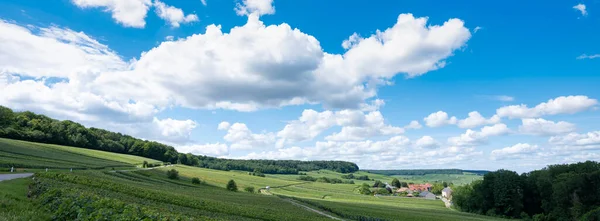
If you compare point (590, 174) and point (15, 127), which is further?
point (15, 127)

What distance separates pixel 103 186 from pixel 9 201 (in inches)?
804

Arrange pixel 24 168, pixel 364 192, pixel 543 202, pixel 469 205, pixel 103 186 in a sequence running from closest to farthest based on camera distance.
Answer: pixel 103 186 < pixel 24 168 < pixel 543 202 < pixel 469 205 < pixel 364 192

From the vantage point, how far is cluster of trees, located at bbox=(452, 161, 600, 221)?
79.7m

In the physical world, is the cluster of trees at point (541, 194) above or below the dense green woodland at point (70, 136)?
below

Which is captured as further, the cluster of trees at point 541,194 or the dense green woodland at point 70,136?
the dense green woodland at point 70,136

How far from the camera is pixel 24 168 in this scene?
5478 cm

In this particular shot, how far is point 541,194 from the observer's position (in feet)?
296

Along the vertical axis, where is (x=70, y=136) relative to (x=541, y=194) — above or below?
above

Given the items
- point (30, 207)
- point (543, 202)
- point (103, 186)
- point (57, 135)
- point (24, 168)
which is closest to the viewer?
point (30, 207)

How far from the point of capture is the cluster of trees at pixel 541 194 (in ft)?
261

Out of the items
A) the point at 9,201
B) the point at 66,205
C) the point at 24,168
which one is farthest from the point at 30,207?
the point at 24,168

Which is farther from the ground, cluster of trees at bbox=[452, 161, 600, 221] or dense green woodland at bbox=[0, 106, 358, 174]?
dense green woodland at bbox=[0, 106, 358, 174]

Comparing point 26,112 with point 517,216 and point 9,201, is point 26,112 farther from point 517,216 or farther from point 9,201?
point 517,216

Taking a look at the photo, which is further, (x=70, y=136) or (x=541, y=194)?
(x=70, y=136)
